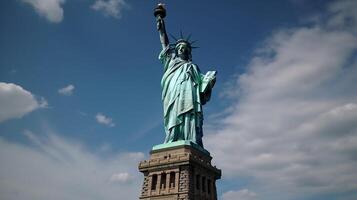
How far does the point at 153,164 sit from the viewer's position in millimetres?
40219

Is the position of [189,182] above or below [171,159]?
below

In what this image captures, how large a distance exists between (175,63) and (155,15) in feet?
25.3

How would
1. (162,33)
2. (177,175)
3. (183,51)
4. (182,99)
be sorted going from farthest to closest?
(162,33), (183,51), (182,99), (177,175)

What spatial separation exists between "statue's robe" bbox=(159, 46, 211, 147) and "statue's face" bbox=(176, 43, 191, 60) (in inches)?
31.3

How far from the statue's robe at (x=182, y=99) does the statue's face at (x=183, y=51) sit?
0.80 meters

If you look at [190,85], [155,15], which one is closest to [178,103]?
[190,85]

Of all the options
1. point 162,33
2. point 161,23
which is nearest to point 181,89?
point 162,33

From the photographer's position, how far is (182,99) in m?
43.9

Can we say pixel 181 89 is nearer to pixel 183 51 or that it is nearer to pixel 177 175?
pixel 183 51

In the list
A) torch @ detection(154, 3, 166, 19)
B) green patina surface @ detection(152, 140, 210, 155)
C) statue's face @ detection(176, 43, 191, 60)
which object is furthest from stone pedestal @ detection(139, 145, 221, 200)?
torch @ detection(154, 3, 166, 19)

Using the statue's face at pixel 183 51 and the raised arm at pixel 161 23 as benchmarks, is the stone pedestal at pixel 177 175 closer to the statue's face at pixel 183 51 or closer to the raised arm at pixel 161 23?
the statue's face at pixel 183 51

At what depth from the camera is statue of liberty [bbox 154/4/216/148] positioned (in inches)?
1678

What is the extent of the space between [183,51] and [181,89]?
271 inches

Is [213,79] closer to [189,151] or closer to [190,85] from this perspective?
[190,85]
